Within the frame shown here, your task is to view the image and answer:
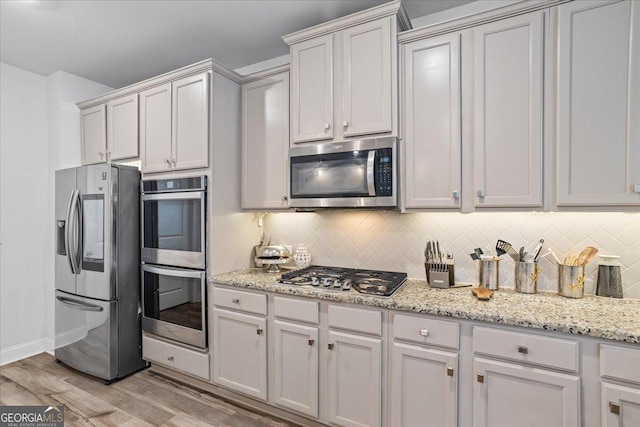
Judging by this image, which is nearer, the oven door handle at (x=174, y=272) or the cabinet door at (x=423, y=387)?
the cabinet door at (x=423, y=387)

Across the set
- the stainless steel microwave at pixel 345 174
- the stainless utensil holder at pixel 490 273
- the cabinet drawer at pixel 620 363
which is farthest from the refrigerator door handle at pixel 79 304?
the cabinet drawer at pixel 620 363

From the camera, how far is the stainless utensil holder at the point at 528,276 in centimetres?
190

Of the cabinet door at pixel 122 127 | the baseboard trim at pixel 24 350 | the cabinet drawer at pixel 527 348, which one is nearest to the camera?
the cabinet drawer at pixel 527 348

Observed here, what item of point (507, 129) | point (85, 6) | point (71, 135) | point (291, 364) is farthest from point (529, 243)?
point (71, 135)

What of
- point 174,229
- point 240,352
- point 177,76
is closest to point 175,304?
point 174,229

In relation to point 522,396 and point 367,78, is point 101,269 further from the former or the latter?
point 522,396

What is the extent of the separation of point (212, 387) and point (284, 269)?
3.42 feet

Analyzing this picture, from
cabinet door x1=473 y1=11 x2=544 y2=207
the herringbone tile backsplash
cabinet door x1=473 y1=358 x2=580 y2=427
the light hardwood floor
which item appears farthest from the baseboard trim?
cabinet door x1=473 y1=11 x2=544 y2=207

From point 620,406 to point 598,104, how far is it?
4.51ft

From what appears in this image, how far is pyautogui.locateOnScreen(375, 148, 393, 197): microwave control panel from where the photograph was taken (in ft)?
6.64

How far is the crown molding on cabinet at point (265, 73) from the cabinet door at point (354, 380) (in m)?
1.93

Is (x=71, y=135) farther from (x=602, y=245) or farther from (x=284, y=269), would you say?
(x=602, y=245)

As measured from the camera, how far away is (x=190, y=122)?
252 cm

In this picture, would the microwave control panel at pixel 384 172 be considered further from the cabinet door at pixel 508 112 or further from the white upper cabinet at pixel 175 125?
the white upper cabinet at pixel 175 125
